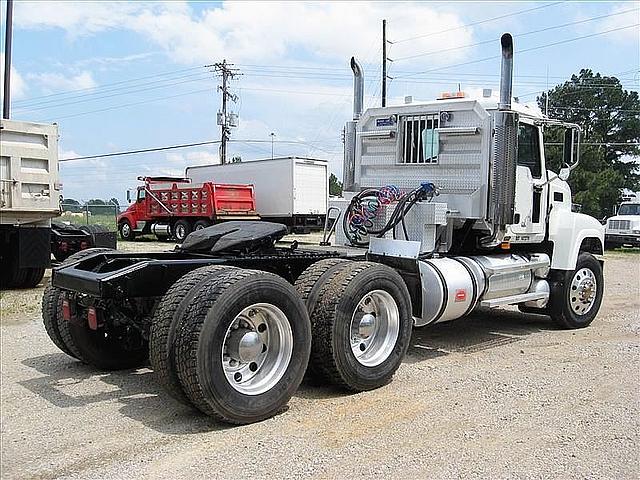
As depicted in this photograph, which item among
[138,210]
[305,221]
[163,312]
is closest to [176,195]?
[138,210]

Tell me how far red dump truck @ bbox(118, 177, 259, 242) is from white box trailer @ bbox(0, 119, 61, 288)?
48.5 feet

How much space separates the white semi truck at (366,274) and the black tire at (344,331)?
0.01 m

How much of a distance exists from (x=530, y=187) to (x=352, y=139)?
7.83 ft

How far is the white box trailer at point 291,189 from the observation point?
27734 millimetres

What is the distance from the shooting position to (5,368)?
265 inches

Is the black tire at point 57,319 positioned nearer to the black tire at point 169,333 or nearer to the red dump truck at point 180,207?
the black tire at point 169,333

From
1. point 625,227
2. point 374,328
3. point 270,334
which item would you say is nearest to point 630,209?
point 625,227

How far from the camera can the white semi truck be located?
16.7 feet

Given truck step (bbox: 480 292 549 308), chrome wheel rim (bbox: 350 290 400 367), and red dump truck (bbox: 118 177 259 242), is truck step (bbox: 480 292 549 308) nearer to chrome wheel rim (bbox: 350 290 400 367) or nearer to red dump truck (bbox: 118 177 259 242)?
chrome wheel rim (bbox: 350 290 400 367)

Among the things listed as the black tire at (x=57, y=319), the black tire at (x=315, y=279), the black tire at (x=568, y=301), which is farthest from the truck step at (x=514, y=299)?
the black tire at (x=57, y=319)

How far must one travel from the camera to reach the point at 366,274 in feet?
20.2

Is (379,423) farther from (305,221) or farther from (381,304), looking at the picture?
(305,221)

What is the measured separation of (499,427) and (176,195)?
25037mm

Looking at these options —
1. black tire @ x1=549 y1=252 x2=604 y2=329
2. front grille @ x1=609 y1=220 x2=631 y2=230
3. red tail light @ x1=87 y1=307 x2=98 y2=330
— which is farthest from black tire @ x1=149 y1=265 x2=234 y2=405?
front grille @ x1=609 y1=220 x2=631 y2=230
